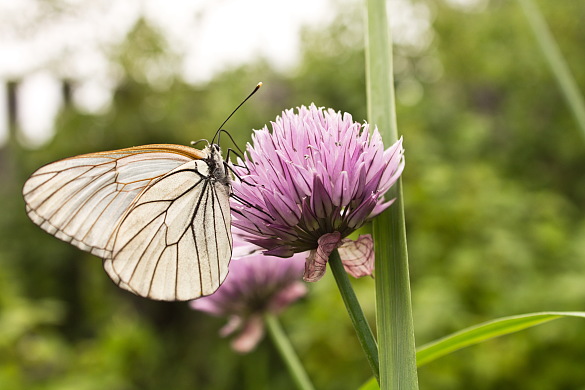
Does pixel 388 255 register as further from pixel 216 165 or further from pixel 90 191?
pixel 90 191

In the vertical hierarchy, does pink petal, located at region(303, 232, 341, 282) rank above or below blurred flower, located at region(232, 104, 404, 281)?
below

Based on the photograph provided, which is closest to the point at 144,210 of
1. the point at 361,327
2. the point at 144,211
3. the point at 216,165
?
the point at 144,211

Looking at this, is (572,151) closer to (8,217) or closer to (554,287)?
(554,287)

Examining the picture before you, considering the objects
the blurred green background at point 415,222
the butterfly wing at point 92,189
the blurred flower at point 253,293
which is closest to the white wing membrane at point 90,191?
the butterfly wing at point 92,189

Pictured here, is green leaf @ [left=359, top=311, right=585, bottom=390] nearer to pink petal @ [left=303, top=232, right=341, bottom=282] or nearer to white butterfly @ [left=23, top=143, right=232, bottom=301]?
pink petal @ [left=303, top=232, right=341, bottom=282]

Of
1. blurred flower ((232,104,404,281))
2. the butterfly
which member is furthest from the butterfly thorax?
blurred flower ((232,104,404,281))

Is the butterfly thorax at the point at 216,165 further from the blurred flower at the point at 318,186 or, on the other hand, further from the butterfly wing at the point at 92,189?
the blurred flower at the point at 318,186
